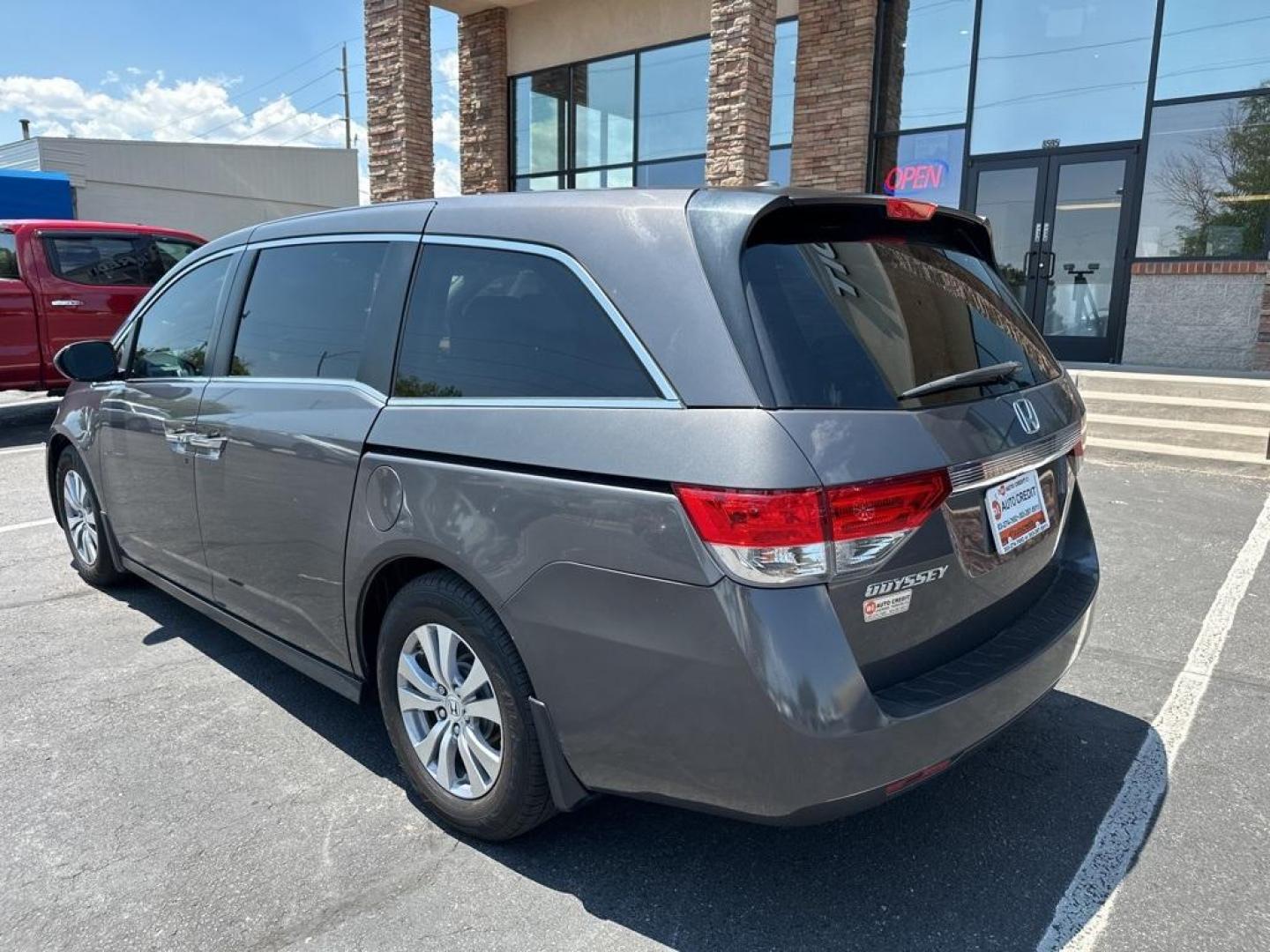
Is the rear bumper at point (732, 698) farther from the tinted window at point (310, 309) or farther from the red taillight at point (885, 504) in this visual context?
the tinted window at point (310, 309)

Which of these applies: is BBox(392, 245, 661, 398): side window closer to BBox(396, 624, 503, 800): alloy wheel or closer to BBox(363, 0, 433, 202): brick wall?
BBox(396, 624, 503, 800): alloy wheel

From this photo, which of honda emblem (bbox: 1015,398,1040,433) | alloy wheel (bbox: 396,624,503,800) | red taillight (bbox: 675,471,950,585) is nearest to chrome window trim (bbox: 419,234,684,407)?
red taillight (bbox: 675,471,950,585)

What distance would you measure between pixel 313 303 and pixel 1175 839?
3152 millimetres

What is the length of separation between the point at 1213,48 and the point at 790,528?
10.6 meters

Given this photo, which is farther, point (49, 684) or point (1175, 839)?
point (49, 684)

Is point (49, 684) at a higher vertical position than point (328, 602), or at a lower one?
lower

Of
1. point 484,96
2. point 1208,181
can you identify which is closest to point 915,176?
point 1208,181

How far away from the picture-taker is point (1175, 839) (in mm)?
2539

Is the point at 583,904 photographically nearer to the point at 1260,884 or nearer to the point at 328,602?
the point at 328,602

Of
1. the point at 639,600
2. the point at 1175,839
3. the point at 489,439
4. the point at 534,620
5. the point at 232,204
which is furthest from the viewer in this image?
the point at 232,204

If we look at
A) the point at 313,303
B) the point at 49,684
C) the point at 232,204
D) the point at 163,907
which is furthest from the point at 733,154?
the point at 232,204

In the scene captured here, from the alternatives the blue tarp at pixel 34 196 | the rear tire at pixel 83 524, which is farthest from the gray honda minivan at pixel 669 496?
the blue tarp at pixel 34 196

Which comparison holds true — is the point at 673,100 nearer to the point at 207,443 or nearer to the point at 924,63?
the point at 924,63

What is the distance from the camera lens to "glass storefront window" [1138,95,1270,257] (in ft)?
30.9
